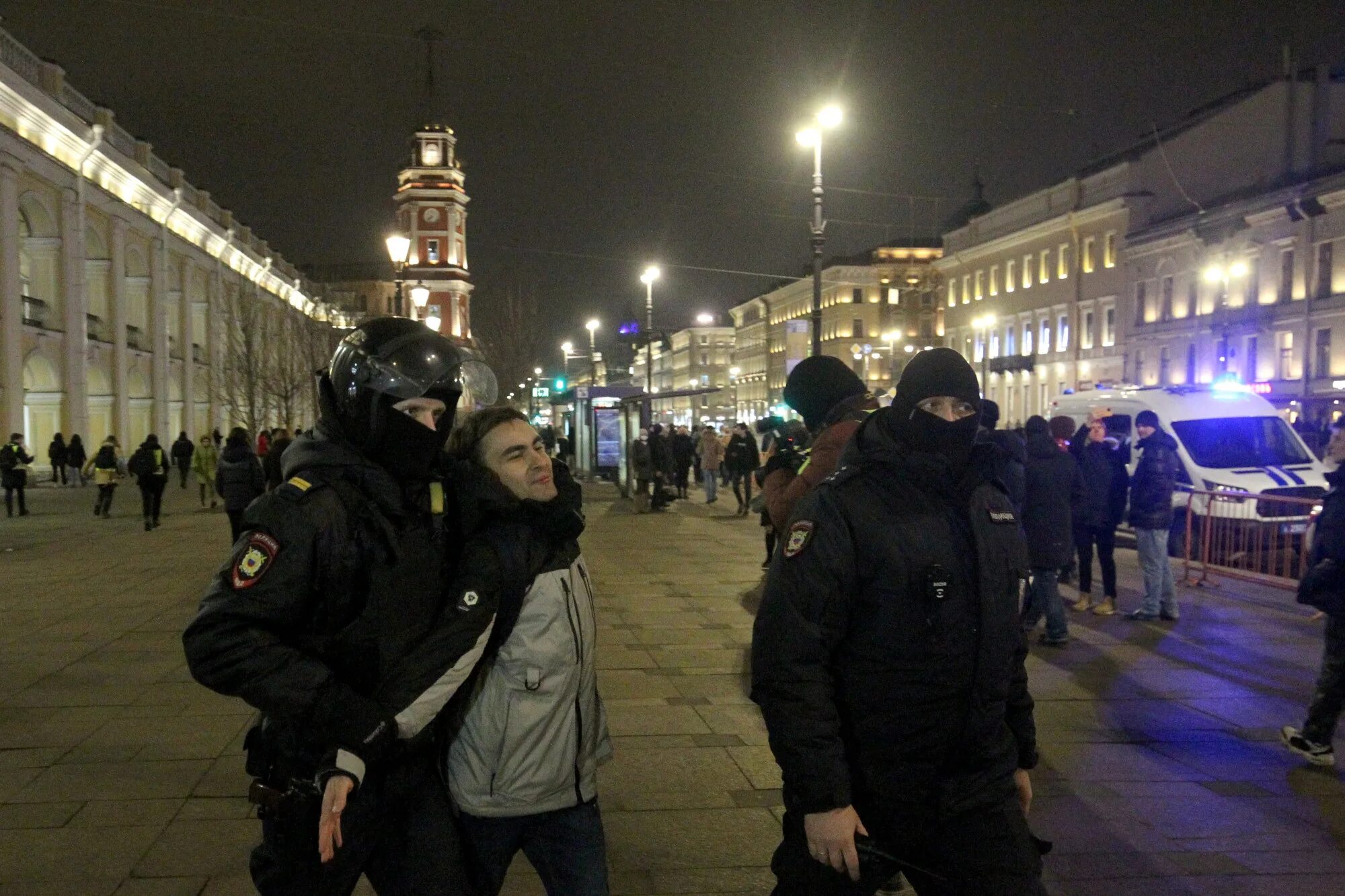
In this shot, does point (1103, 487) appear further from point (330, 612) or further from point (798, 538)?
point (330, 612)

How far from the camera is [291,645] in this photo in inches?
98.9

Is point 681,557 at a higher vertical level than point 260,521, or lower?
lower

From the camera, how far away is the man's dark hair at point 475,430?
10.4ft

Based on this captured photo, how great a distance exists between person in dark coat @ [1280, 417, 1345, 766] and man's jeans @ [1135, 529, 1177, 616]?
422cm

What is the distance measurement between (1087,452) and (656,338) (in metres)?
26.3

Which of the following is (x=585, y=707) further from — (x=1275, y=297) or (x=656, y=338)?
(x=1275, y=297)

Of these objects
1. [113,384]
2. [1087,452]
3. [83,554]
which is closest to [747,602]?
[1087,452]

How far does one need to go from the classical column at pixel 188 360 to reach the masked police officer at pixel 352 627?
53621 millimetres

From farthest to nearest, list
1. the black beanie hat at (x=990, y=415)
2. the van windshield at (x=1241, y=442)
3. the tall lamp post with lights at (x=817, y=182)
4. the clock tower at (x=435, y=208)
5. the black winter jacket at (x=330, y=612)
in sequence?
the clock tower at (x=435, y=208) → the tall lamp post with lights at (x=817, y=182) → the van windshield at (x=1241, y=442) → the black beanie hat at (x=990, y=415) → the black winter jacket at (x=330, y=612)

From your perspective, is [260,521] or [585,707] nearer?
[260,521]

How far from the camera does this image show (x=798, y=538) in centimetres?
296

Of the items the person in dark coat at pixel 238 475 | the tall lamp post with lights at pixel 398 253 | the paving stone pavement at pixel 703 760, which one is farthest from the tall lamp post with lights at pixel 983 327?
the paving stone pavement at pixel 703 760

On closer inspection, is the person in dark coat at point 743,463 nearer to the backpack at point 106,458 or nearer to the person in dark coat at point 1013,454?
the backpack at point 106,458

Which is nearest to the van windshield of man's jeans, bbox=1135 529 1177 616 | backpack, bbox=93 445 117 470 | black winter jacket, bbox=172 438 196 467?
man's jeans, bbox=1135 529 1177 616
